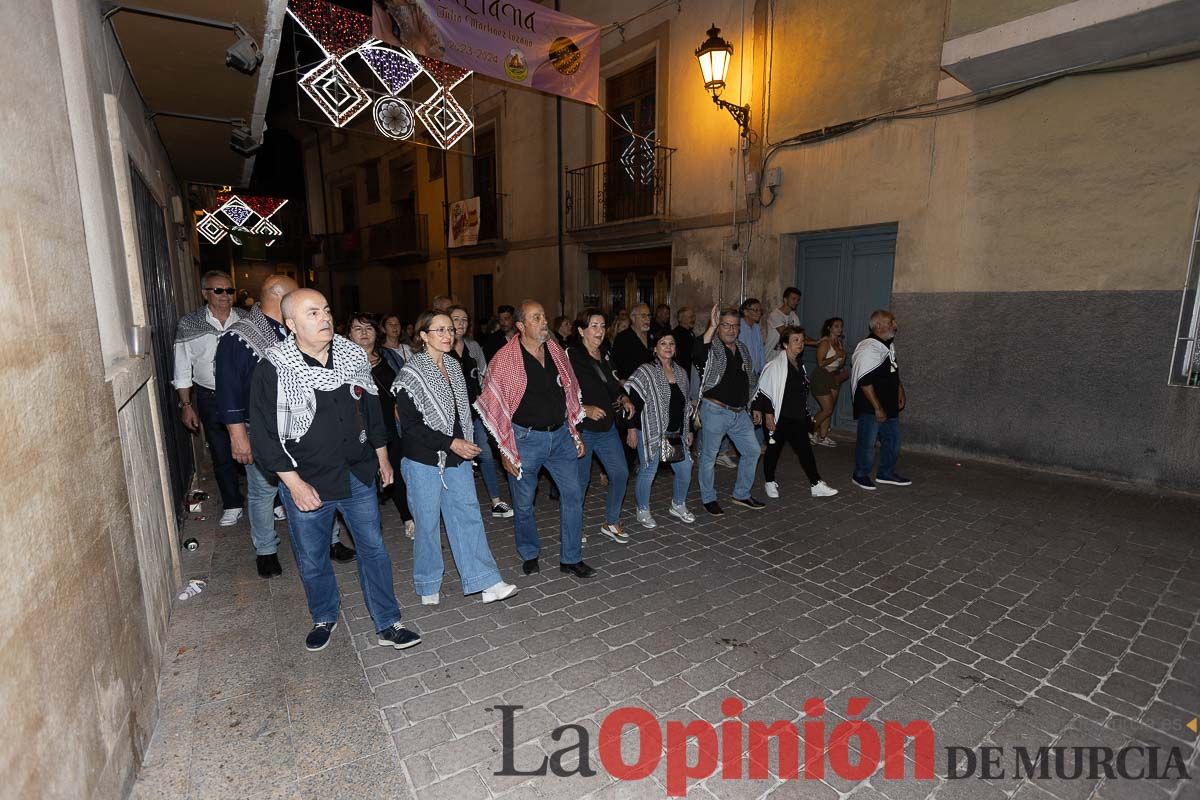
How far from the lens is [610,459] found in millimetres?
4906

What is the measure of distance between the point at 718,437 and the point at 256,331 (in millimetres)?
3960

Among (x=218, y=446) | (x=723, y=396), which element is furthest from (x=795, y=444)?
(x=218, y=446)

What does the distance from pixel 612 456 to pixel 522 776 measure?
2.63 metres

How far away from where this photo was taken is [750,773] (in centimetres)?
261

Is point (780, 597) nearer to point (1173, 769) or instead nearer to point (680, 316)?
point (1173, 769)

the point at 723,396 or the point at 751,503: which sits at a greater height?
the point at 723,396

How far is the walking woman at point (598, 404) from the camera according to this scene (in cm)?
474

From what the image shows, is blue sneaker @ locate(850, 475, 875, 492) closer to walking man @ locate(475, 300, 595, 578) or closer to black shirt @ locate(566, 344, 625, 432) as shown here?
black shirt @ locate(566, 344, 625, 432)

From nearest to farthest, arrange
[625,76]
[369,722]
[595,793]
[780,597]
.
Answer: [595,793] < [369,722] < [780,597] < [625,76]

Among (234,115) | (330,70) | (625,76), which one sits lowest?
(234,115)

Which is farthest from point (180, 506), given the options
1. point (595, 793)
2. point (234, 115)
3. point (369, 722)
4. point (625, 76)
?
point (625, 76)

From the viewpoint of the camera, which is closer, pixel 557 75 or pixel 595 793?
pixel 595 793

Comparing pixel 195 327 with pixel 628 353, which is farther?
pixel 628 353

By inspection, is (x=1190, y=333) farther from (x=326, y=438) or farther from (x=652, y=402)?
(x=326, y=438)
